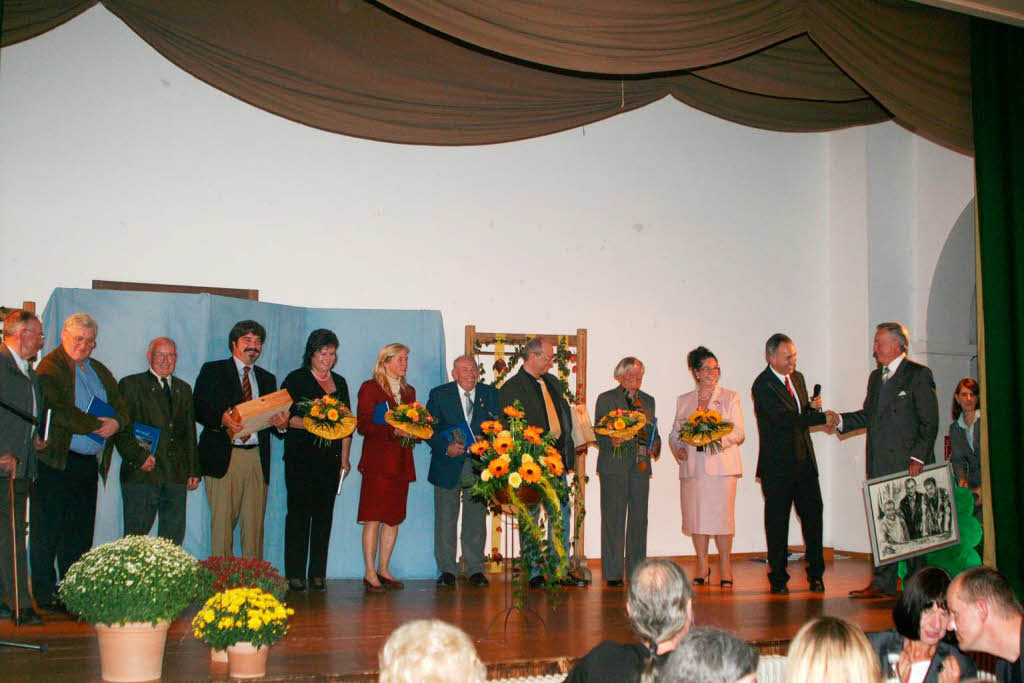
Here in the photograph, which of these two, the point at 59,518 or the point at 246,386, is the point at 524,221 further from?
the point at 59,518

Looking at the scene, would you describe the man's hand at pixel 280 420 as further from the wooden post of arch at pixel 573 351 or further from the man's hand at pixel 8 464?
the wooden post of arch at pixel 573 351

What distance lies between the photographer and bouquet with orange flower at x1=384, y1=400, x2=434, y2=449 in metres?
6.76

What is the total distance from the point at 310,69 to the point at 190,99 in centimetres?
188

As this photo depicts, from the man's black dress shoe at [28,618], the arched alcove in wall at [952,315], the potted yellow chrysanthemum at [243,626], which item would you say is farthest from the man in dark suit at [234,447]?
the arched alcove in wall at [952,315]

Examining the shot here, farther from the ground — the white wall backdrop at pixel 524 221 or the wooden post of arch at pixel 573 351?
the white wall backdrop at pixel 524 221

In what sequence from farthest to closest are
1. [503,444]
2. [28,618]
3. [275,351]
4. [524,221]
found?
[524,221] < [275,351] < [503,444] < [28,618]

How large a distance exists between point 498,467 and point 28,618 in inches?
104

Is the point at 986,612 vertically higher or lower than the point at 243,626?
higher

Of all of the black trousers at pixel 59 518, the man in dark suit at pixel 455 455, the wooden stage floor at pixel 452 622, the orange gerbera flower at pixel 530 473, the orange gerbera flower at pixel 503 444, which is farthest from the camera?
the man in dark suit at pixel 455 455

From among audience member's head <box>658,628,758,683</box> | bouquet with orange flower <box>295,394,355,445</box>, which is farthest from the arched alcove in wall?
audience member's head <box>658,628,758,683</box>

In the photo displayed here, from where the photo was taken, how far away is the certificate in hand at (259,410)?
6547mm

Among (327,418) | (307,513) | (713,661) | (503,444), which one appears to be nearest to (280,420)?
(327,418)

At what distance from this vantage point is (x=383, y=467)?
7.03 m

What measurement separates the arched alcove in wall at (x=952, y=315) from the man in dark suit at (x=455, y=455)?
4.45 metres
